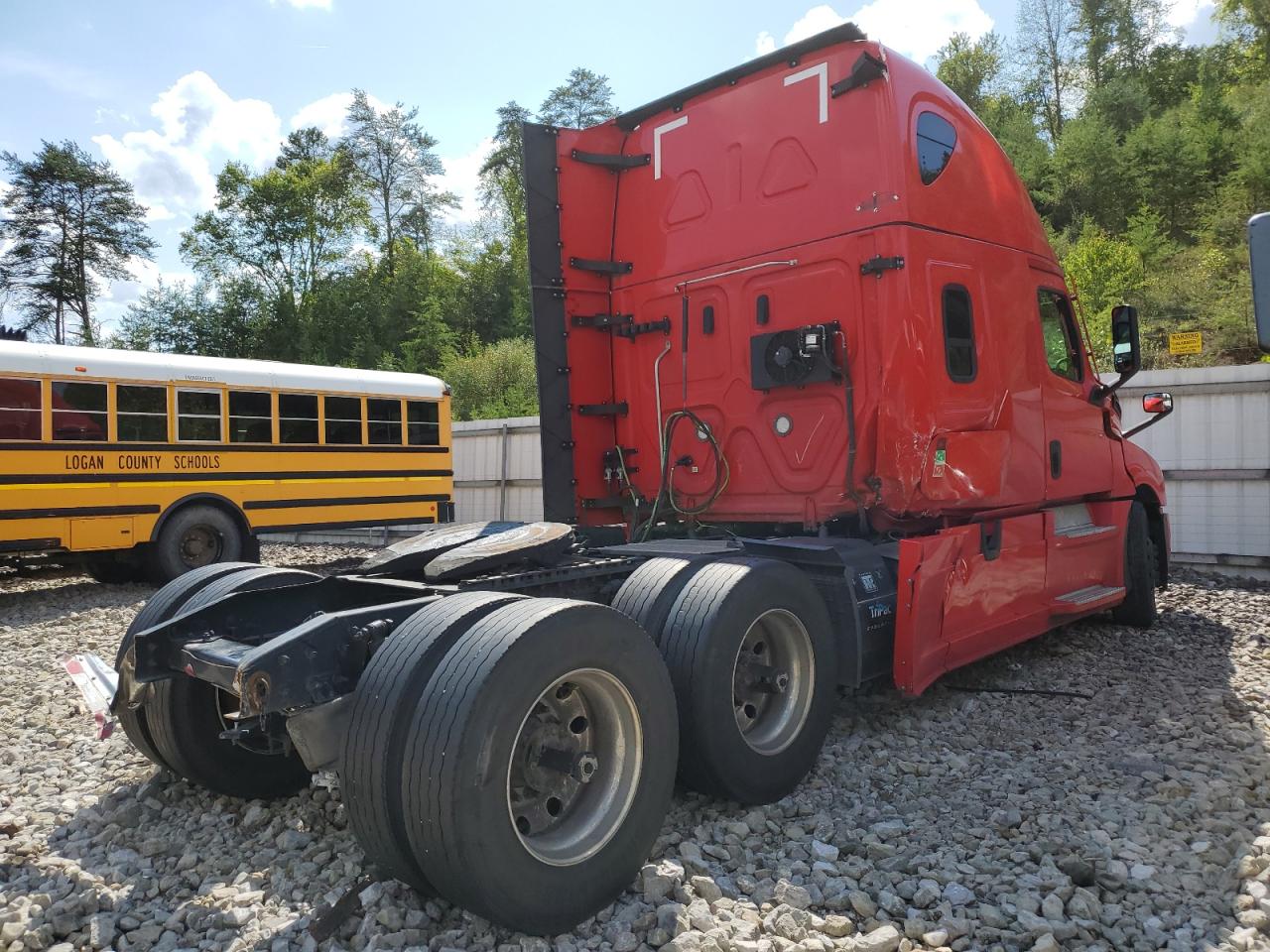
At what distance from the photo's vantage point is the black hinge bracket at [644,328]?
17.7ft

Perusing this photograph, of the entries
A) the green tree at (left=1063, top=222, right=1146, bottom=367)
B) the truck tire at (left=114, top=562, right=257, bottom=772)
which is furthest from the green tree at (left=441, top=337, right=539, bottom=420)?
the truck tire at (left=114, top=562, right=257, bottom=772)

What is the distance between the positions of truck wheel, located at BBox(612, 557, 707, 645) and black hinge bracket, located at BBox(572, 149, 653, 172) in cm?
286

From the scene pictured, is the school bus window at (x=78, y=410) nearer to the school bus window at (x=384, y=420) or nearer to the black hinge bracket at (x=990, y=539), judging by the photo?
the school bus window at (x=384, y=420)

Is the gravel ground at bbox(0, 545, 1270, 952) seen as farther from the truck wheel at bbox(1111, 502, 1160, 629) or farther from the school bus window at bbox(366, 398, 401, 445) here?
the school bus window at bbox(366, 398, 401, 445)

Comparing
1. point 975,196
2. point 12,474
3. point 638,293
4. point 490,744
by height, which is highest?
point 975,196

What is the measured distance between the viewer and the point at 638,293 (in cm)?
555

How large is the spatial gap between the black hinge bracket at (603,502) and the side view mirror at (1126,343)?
3.58m

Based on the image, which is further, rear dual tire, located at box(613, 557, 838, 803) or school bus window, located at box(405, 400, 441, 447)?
school bus window, located at box(405, 400, 441, 447)

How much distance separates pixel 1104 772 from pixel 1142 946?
150 cm

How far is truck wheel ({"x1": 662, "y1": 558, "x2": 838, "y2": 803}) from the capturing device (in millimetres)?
3385

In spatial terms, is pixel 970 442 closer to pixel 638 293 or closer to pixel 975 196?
pixel 975 196

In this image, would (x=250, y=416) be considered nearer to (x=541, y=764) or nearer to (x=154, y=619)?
(x=154, y=619)

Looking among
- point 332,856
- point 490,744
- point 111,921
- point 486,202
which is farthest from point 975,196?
point 486,202

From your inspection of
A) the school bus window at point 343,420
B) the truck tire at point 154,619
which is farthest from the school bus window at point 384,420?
the truck tire at point 154,619
